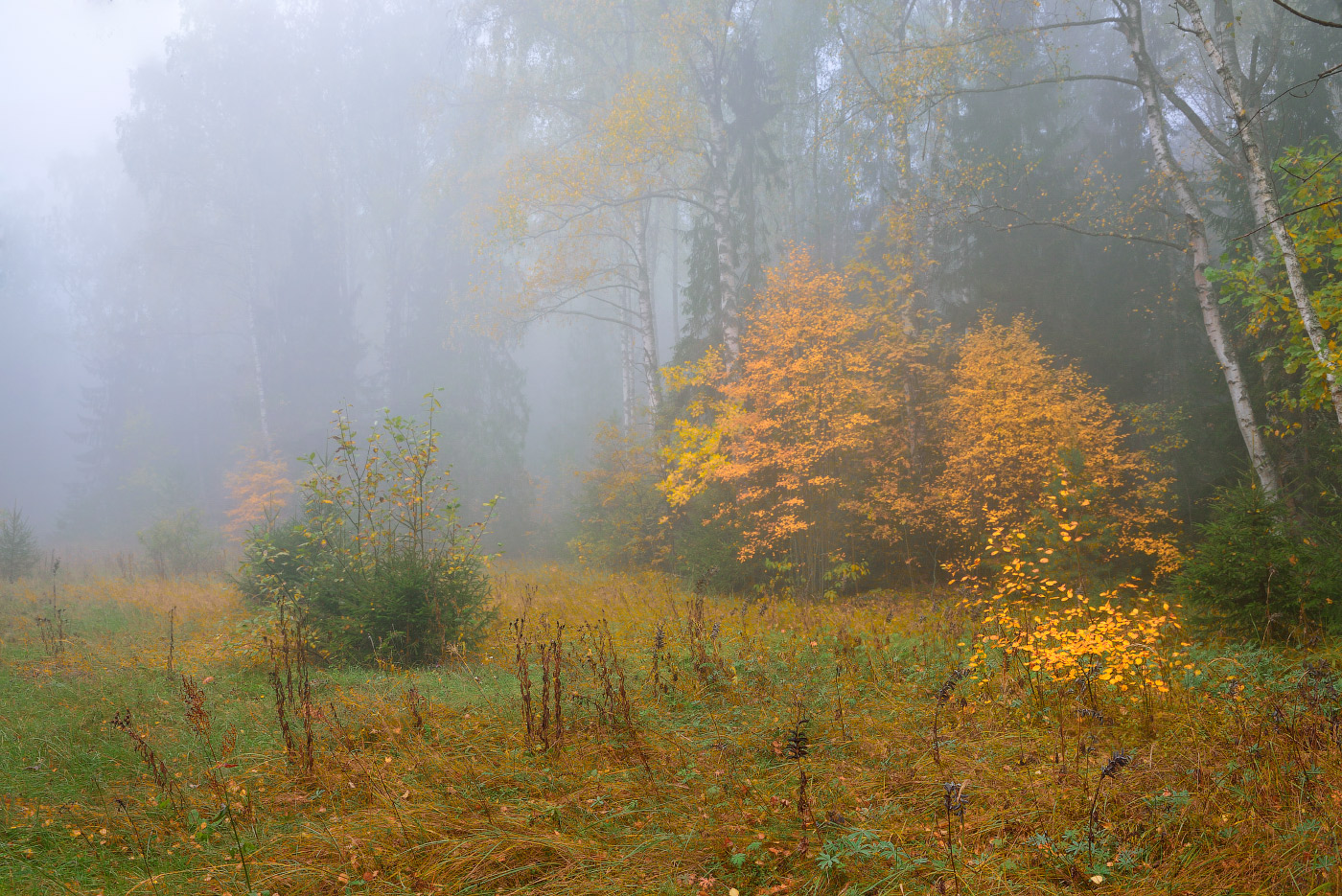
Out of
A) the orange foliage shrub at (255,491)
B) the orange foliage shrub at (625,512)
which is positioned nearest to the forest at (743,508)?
the orange foliage shrub at (625,512)

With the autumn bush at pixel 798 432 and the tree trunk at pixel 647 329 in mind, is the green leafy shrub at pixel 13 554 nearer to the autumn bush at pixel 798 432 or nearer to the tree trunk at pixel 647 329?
the tree trunk at pixel 647 329

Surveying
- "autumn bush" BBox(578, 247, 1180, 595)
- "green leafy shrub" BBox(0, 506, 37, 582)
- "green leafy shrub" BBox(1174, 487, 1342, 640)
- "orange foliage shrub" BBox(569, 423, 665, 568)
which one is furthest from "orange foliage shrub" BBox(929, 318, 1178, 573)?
"green leafy shrub" BBox(0, 506, 37, 582)

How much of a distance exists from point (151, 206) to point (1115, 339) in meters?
33.1

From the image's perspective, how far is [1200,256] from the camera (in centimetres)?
805

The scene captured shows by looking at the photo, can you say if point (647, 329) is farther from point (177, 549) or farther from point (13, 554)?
point (13, 554)

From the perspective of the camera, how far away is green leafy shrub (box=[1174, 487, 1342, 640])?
4996mm

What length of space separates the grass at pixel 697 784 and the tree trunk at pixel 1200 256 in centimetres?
368

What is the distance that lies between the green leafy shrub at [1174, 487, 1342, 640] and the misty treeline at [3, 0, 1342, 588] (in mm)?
1081

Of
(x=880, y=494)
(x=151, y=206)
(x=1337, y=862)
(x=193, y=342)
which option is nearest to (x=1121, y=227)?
(x=880, y=494)

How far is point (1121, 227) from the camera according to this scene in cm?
1267

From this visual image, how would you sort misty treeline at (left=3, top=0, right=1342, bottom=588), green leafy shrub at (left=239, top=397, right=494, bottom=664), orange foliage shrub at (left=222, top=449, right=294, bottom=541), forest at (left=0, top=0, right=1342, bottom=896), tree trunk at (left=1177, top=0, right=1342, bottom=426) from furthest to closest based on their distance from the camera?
orange foliage shrub at (left=222, top=449, right=294, bottom=541) < misty treeline at (left=3, top=0, right=1342, bottom=588) < green leafy shrub at (left=239, top=397, right=494, bottom=664) < tree trunk at (left=1177, top=0, right=1342, bottom=426) < forest at (left=0, top=0, right=1342, bottom=896)

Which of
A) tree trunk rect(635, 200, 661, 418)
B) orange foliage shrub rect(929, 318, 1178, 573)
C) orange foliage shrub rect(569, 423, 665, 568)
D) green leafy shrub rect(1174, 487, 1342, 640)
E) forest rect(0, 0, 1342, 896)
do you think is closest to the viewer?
forest rect(0, 0, 1342, 896)

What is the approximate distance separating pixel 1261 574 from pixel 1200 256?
481 centimetres

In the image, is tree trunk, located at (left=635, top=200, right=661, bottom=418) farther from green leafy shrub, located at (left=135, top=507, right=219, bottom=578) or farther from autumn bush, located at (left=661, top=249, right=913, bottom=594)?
green leafy shrub, located at (left=135, top=507, right=219, bottom=578)
